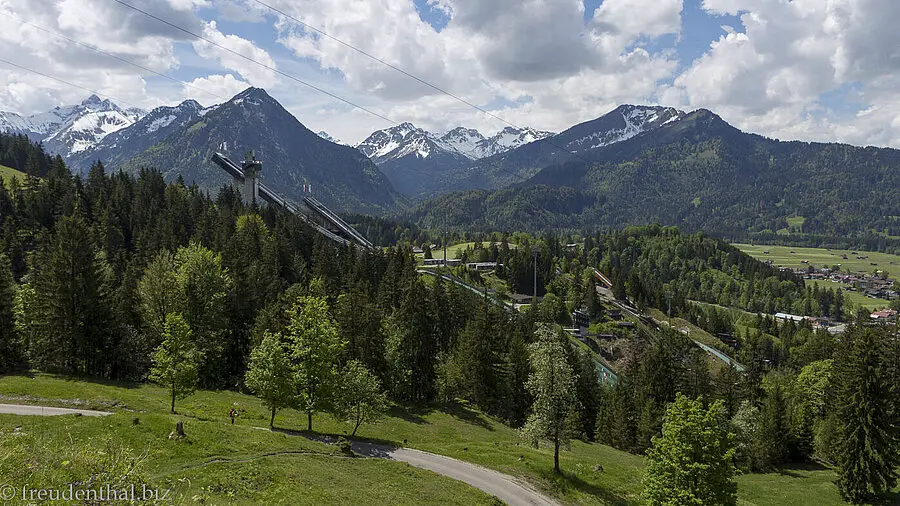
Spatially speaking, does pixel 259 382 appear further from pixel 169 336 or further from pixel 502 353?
pixel 502 353

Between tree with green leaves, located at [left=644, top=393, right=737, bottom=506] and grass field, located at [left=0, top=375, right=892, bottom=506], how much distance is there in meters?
8.71

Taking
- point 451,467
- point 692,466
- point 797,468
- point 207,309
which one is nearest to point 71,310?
point 207,309

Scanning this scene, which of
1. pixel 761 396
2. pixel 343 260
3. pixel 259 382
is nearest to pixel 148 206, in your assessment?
pixel 343 260

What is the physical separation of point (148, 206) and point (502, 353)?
101m

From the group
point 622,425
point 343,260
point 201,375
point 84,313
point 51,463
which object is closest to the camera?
point 51,463

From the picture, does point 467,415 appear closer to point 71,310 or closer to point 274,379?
point 274,379

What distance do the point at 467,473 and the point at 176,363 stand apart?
96.3 feet

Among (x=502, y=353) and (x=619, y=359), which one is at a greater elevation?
(x=502, y=353)

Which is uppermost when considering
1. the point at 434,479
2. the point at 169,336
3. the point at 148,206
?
the point at 148,206

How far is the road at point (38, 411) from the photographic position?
3847cm

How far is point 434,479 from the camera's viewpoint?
38.3 m

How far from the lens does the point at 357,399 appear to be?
4944cm

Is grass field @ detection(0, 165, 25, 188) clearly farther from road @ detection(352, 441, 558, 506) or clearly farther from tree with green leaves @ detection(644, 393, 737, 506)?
tree with green leaves @ detection(644, 393, 737, 506)

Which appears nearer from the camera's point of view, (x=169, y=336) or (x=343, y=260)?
(x=169, y=336)
